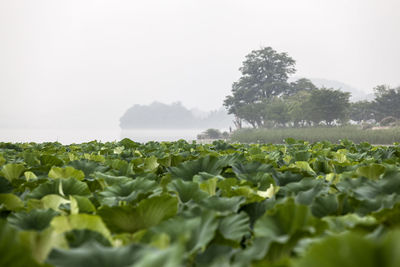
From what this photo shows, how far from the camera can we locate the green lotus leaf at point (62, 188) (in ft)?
2.89

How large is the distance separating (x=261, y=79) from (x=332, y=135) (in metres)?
16.9

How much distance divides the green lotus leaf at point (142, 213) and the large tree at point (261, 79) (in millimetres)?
37681

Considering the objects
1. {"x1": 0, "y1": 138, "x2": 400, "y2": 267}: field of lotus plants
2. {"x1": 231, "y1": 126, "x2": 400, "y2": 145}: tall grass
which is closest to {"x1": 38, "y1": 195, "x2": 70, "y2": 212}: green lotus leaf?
{"x1": 0, "y1": 138, "x2": 400, "y2": 267}: field of lotus plants

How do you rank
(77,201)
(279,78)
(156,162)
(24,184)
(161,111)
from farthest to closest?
(161,111) → (279,78) → (156,162) → (24,184) → (77,201)

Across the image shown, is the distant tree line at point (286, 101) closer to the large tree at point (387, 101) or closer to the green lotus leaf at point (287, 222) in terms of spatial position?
the large tree at point (387, 101)

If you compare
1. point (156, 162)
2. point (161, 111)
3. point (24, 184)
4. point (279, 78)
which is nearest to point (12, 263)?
point (24, 184)

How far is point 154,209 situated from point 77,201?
19 centimetres

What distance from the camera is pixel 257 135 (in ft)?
96.2

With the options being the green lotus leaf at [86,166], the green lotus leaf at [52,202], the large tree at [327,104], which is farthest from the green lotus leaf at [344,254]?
the large tree at [327,104]

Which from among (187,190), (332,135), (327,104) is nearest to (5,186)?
(187,190)

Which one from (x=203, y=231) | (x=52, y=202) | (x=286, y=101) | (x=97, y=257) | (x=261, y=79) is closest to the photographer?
(x=97, y=257)

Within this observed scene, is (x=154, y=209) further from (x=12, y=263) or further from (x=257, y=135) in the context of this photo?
(x=257, y=135)

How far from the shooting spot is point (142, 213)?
620mm

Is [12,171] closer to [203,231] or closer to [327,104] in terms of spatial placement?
[203,231]
